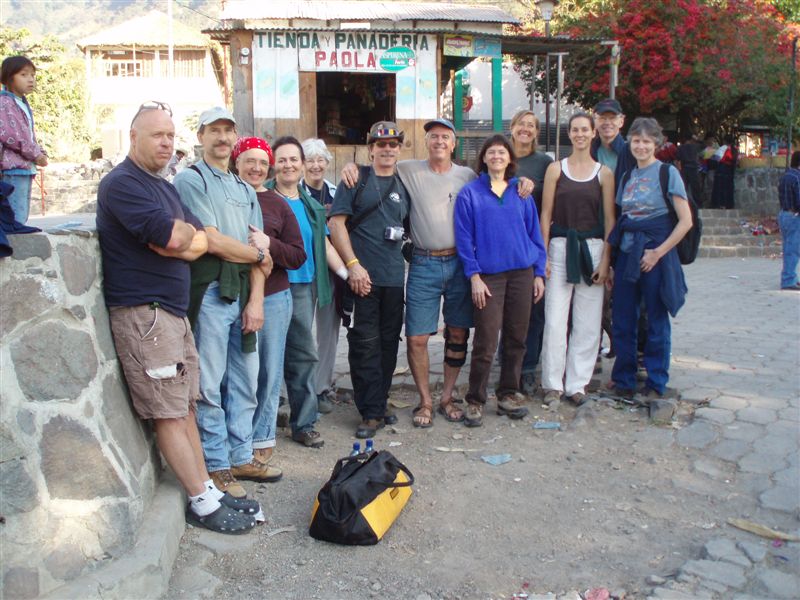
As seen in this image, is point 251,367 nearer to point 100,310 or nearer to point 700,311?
point 100,310

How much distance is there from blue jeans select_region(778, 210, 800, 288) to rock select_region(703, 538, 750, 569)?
840 cm

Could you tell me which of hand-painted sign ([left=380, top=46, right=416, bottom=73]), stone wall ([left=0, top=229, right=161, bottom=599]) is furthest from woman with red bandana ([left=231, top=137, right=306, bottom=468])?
hand-painted sign ([left=380, top=46, right=416, bottom=73])

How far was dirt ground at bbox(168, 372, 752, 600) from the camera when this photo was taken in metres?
3.41

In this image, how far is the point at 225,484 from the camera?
4.02 m

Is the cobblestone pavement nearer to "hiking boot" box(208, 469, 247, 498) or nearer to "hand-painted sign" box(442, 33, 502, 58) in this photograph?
"hiking boot" box(208, 469, 247, 498)

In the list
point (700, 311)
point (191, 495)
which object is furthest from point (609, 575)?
point (700, 311)

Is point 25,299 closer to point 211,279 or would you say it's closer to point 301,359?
point 211,279

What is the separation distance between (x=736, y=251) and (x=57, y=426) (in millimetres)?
14905

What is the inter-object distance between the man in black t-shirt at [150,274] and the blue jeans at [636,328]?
132 inches

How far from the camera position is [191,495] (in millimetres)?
3686

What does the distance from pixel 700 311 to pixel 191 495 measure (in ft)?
24.3

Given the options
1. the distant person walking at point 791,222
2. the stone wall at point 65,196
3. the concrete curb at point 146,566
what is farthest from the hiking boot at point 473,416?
the stone wall at point 65,196

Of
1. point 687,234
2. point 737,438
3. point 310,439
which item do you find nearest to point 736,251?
point 687,234

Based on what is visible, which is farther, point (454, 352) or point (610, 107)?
point (610, 107)
